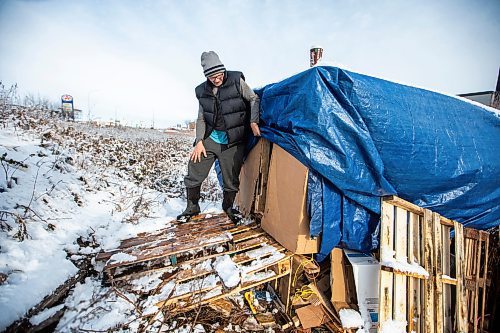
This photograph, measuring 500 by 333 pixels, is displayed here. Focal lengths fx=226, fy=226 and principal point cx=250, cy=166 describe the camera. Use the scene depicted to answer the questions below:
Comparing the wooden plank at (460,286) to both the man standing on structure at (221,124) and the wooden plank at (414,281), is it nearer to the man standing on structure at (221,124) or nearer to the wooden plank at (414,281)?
the wooden plank at (414,281)

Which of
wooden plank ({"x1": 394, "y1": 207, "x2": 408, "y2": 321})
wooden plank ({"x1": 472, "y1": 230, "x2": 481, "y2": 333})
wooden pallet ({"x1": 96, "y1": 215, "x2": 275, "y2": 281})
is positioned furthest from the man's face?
wooden plank ({"x1": 472, "y1": 230, "x2": 481, "y2": 333})

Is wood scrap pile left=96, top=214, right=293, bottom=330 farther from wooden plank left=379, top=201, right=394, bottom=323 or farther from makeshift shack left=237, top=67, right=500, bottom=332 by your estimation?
wooden plank left=379, top=201, right=394, bottom=323

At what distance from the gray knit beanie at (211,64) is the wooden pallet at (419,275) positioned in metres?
2.15

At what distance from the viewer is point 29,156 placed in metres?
3.36

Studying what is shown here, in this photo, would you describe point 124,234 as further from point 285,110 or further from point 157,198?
point 285,110

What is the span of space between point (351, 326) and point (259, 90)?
273cm

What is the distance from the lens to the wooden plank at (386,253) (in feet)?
6.44

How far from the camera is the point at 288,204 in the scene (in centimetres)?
231

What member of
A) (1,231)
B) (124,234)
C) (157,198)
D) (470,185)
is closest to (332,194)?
(470,185)

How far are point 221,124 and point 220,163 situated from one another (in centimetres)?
49

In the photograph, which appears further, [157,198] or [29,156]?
[157,198]

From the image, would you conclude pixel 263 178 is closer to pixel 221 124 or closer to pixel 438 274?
pixel 221 124

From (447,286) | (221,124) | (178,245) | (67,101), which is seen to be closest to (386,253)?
(447,286)

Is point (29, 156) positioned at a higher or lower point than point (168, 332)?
higher
